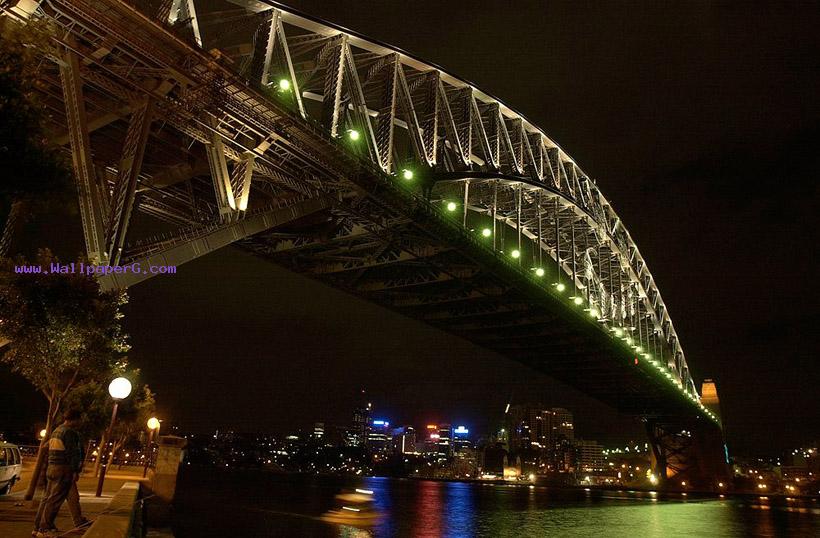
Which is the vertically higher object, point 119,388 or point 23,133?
point 23,133

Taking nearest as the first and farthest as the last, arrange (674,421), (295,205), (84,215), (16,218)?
(16,218) < (84,215) < (295,205) < (674,421)

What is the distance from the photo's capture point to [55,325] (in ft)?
50.1

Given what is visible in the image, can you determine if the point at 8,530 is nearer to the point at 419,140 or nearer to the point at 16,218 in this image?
the point at 16,218

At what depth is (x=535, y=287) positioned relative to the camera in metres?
44.5

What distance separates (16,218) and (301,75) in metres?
25.4

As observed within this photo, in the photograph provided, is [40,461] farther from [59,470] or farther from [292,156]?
[292,156]

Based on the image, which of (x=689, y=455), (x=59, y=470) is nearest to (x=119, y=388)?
(x=59, y=470)

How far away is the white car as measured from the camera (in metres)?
17.1

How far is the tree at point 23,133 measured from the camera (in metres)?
6.75

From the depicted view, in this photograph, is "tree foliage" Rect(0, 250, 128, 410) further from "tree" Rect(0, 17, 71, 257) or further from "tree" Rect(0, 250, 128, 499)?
"tree" Rect(0, 17, 71, 257)

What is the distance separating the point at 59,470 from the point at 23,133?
4796 mm

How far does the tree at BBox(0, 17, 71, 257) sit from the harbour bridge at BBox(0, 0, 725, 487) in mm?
1042

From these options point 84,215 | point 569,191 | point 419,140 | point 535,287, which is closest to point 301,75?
point 419,140

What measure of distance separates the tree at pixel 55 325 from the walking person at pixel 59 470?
19.0 ft
